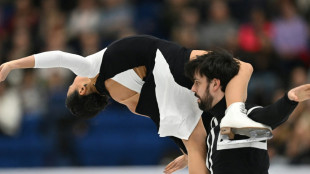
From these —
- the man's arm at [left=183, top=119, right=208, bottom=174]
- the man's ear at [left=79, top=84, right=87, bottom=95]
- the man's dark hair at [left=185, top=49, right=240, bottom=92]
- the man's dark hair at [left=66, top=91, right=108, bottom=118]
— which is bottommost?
the man's arm at [left=183, top=119, right=208, bottom=174]

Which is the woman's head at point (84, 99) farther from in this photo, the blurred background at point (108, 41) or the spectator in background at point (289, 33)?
the spectator in background at point (289, 33)

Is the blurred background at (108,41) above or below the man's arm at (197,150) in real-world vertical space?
below

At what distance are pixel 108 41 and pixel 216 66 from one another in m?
4.45

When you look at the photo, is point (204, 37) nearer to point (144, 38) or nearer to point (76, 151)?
point (76, 151)

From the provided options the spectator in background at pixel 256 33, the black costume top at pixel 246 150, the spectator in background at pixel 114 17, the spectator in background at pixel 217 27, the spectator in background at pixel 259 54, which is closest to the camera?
the black costume top at pixel 246 150

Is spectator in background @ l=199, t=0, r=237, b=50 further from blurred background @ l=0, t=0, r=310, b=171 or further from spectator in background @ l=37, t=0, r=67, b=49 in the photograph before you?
spectator in background @ l=37, t=0, r=67, b=49

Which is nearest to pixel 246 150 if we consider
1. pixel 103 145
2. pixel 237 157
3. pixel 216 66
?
pixel 237 157

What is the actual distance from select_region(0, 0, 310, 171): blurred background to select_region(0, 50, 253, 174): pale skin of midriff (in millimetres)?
2314

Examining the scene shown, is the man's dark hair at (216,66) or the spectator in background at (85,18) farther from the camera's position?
the spectator in background at (85,18)

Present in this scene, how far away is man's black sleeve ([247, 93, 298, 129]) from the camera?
127 inches

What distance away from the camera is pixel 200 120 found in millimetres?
4082

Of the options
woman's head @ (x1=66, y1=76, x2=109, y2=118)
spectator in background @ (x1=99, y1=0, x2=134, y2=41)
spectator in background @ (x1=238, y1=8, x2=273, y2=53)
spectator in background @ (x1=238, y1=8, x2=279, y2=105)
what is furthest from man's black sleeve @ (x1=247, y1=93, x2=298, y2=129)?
spectator in background @ (x1=99, y1=0, x2=134, y2=41)

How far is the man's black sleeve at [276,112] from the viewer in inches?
127

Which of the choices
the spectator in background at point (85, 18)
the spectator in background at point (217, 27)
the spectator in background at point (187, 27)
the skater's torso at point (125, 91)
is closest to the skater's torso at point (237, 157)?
the skater's torso at point (125, 91)
